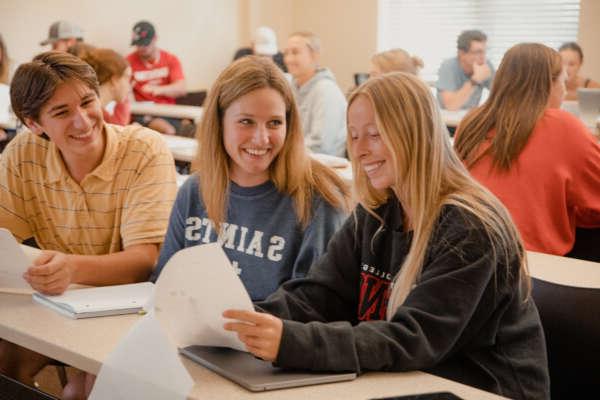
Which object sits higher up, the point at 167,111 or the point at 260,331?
the point at 260,331

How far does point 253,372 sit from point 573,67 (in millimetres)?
5525

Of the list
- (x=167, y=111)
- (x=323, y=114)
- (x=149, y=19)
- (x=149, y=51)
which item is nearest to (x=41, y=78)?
(x=323, y=114)

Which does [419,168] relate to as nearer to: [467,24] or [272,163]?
[272,163]

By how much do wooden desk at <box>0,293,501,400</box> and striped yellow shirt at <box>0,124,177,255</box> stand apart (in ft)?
1.35

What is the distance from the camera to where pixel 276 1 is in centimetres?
888

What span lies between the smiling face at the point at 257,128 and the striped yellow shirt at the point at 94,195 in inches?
12.5

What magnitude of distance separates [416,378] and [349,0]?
7.56 m

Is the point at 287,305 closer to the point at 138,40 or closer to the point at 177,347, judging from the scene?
the point at 177,347

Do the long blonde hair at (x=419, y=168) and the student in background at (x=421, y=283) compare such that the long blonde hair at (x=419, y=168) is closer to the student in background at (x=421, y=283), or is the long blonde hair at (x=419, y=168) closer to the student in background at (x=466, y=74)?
the student in background at (x=421, y=283)

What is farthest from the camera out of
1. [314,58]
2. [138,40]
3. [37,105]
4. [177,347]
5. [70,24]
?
[138,40]

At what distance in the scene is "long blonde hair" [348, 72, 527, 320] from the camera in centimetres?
151

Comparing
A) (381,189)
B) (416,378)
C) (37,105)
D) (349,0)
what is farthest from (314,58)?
(416,378)

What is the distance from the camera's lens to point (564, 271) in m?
2.09

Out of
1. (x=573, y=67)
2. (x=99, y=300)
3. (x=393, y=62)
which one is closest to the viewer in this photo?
(x=99, y=300)
